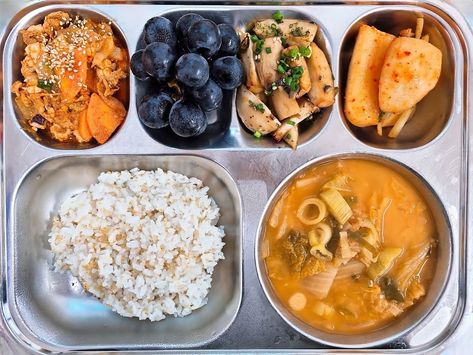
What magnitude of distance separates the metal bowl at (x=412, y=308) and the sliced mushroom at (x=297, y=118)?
173 mm

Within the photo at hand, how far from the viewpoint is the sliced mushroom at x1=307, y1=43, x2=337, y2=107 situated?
2148 mm

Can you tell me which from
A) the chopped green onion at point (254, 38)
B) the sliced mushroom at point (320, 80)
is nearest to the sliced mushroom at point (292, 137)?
the sliced mushroom at point (320, 80)

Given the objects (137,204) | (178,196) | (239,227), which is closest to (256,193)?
(239,227)

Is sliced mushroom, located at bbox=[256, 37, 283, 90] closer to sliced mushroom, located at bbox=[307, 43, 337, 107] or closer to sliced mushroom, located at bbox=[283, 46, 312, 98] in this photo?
sliced mushroom, located at bbox=[283, 46, 312, 98]

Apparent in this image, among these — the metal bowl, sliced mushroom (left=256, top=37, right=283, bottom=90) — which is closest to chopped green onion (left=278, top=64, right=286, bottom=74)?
sliced mushroom (left=256, top=37, right=283, bottom=90)

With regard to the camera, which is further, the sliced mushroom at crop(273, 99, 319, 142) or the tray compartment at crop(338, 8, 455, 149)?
the tray compartment at crop(338, 8, 455, 149)

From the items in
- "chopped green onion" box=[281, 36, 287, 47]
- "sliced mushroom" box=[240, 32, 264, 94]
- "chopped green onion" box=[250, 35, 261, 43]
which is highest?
Result: "chopped green onion" box=[281, 36, 287, 47]

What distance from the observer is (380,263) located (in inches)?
89.9

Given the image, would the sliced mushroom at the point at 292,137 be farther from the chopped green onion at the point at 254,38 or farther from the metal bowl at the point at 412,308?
the chopped green onion at the point at 254,38

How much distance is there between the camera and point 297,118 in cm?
220

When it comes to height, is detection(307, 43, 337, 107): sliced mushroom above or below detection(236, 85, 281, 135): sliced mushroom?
above

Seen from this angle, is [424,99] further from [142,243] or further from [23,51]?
[23,51]

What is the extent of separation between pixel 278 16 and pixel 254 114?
44 centimetres

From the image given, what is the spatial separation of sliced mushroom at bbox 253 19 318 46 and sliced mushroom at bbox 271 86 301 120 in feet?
0.73
